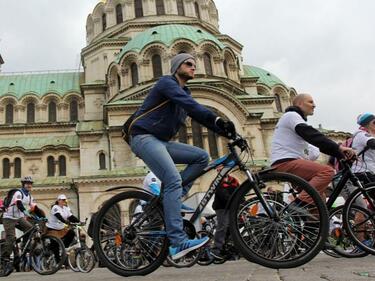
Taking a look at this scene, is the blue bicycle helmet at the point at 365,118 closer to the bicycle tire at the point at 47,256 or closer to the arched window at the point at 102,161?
the bicycle tire at the point at 47,256

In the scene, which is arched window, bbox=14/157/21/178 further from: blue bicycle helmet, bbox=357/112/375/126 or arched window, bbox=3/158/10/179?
blue bicycle helmet, bbox=357/112/375/126

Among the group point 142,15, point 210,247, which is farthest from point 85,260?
point 142,15

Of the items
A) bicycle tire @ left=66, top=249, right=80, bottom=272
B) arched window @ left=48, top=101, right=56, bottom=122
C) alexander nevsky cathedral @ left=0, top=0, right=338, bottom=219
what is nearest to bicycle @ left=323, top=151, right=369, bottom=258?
bicycle tire @ left=66, top=249, right=80, bottom=272

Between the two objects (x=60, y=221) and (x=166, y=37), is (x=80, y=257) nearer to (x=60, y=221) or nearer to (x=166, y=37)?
(x=60, y=221)

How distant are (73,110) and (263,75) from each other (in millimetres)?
17240

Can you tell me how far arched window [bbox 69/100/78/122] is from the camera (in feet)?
121

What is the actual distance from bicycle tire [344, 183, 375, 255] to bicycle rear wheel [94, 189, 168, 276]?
224 cm

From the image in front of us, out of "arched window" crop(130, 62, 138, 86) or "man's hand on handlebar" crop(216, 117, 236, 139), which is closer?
"man's hand on handlebar" crop(216, 117, 236, 139)

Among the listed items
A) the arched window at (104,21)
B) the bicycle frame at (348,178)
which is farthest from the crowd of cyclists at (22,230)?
the arched window at (104,21)

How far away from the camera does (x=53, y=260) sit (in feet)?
27.0

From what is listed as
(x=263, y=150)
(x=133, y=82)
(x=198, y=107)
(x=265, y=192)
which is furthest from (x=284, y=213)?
(x=133, y=82)

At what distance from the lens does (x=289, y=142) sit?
5410mm

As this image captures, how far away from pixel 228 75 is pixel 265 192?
28612mm

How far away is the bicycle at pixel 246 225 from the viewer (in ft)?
12.6
